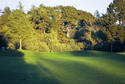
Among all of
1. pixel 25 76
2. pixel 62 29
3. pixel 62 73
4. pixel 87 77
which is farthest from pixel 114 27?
pixel 25 76

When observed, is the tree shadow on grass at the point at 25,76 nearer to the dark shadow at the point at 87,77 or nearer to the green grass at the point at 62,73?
the green grass at the point at 62,73

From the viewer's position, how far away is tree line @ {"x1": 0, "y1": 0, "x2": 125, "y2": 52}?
3752 cm

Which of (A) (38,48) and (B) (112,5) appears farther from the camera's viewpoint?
(B) (112,5)

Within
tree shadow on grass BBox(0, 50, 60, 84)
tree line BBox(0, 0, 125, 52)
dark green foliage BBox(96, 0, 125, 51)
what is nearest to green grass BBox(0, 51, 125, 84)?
tree shadow on grass BBox(0, 50, 60, 84)

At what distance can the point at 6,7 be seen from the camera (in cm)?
4656

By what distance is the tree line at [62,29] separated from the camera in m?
37.5

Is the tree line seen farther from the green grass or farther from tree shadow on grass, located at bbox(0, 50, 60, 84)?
tree shadow on grass, located at bbox(0, 50, 60, 84)

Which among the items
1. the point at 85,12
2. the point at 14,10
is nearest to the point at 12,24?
the point at 14,10

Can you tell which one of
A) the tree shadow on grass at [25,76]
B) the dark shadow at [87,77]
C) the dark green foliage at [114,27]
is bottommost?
the dark shadow at [87,77]

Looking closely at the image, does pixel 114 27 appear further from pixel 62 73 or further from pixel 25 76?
pixel 25 76

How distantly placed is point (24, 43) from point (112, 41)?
62.7ft

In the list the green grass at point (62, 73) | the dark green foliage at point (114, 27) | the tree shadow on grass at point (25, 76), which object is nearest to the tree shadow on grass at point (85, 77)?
the green grass at point (62, 73)

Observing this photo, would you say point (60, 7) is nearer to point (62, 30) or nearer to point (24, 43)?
point (62, 30)

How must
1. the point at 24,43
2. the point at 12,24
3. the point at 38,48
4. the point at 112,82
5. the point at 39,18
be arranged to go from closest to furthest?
the point at 112,82, the point at 12,24, the point at 24,43, the point at 38,48, the point at 39,18
